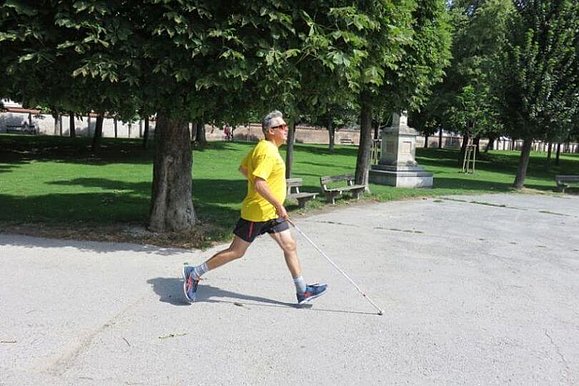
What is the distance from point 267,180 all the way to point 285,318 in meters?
1.23

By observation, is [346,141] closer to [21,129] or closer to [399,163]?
[21,129]

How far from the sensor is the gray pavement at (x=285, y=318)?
153 inches

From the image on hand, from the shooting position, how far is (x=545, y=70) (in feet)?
58.2

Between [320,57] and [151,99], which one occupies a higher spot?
[320,57]

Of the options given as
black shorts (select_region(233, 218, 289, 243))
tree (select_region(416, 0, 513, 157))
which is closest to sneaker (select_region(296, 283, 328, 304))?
black shorts (select_region(233, 218, 289, 243))

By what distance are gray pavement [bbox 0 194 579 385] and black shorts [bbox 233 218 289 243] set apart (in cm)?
67

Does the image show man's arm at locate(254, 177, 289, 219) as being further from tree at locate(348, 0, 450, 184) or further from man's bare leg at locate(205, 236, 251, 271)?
tree at locate(348, 0, 450, 184)

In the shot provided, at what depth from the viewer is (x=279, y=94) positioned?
275 inches

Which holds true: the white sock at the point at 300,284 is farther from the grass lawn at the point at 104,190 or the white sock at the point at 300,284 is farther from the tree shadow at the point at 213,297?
the grass lawn at the point at 104,190

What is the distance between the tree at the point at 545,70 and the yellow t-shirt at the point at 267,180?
15383 millimetres

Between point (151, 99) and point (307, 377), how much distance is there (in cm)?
420

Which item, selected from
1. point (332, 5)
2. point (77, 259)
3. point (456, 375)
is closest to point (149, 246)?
point (77, 259)

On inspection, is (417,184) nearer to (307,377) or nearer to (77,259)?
(77,259)

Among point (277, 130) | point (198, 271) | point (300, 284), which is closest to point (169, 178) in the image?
point (198, 271)
